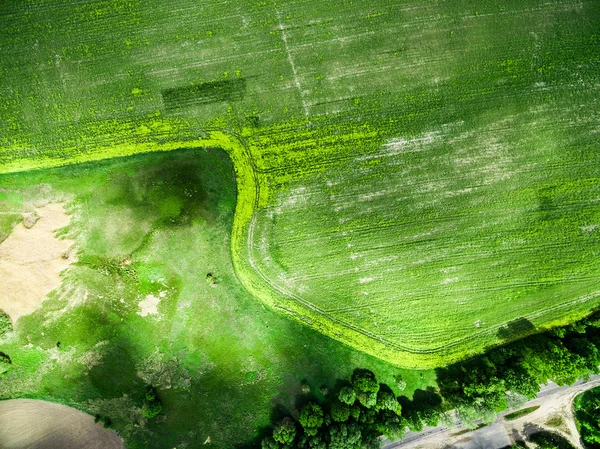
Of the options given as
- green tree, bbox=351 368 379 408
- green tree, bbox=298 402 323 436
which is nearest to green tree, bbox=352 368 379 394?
green tree, bbox=351 368 379 408

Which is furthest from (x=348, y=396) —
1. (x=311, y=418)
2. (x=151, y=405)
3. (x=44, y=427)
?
(x=44, y=427)

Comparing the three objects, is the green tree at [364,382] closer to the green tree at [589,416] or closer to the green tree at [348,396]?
the green tree at [348,396]

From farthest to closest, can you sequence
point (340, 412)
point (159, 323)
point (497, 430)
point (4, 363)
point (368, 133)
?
1. point (497, 430)
2. point (368, 133)
3. point (159, 323)
4. point (4, 363)
5. point (340, 412)

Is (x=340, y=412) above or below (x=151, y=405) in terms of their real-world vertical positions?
below

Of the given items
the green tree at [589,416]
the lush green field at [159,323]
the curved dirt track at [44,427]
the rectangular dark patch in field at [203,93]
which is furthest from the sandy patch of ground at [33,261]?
the green tree at [589,416]

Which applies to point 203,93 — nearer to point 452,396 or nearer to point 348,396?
point 348,396

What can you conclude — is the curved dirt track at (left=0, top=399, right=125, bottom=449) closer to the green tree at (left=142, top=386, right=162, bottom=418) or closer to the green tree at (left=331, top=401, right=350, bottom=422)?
the green tree at (left=142, top=386, right=162, bottom=418)
